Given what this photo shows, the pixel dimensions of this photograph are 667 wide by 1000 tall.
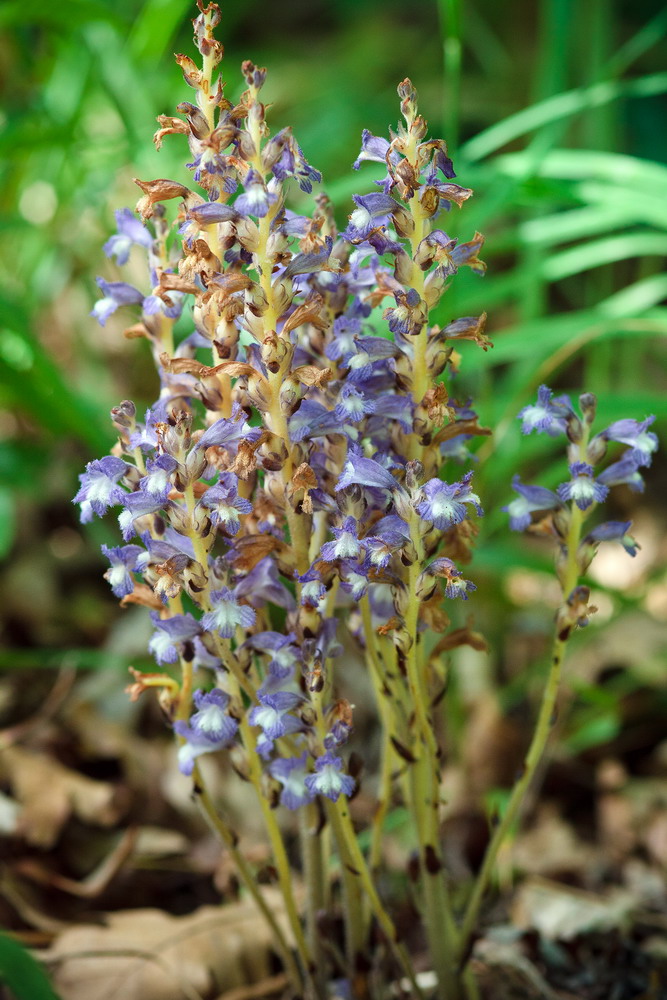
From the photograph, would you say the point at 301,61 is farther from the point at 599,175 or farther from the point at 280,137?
the point at 280,137

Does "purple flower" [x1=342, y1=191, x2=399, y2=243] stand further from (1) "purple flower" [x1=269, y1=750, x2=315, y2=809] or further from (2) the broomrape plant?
(1) "purple flower" [x1=269, y1=750, x2=315, y2=809]

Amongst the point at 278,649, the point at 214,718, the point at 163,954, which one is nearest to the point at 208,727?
the point at 214,718

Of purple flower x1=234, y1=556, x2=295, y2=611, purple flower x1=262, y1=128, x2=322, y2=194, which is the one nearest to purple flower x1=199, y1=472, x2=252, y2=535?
purple flower x1=234, y1=556, x2=295, y2=611

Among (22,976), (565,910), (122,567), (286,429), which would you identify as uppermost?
(286,429)

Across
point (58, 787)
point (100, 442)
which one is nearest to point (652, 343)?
point (100, 442)

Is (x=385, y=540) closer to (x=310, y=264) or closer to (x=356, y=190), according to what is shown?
(x=310, y=264)

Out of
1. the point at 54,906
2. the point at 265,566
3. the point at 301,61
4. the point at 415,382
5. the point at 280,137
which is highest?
the point at 301,61

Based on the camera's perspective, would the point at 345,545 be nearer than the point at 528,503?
Yes
